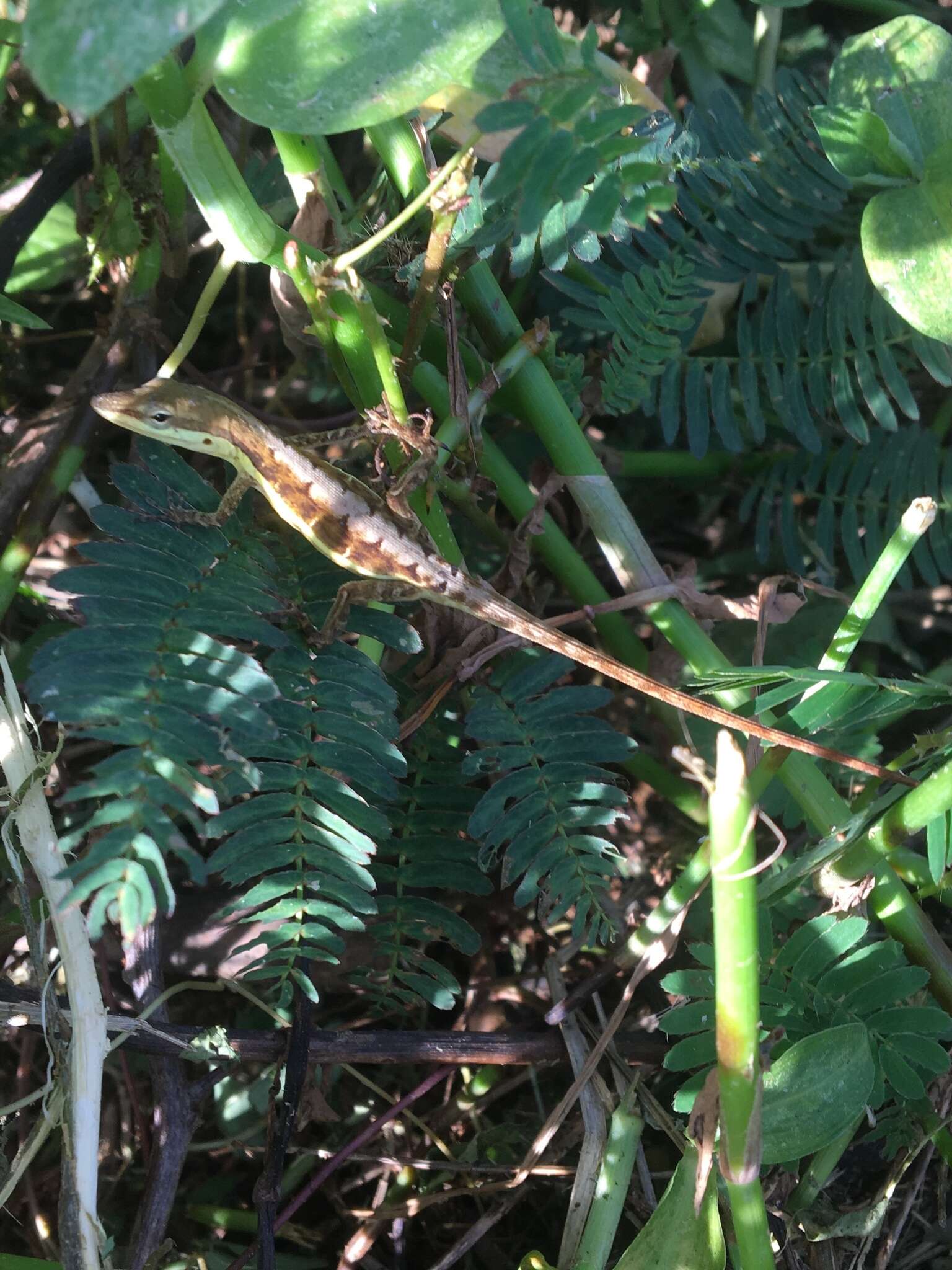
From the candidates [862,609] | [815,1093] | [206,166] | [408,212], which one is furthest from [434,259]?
[815,1093]

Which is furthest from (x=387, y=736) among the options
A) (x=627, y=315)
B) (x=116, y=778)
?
(x=627, y=315)

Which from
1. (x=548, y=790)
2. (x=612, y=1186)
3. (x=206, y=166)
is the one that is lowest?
(x=612, y=1186)

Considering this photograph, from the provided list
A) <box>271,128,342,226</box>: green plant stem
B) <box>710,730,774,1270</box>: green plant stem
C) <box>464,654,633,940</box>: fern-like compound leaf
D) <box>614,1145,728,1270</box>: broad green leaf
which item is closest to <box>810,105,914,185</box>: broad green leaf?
<box>271,128,342,226</box>: green plant stem

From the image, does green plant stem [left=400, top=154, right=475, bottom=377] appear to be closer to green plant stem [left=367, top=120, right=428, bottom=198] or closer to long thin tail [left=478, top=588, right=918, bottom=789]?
green plant stem [left=367, top=120, right=428, bottom=198]

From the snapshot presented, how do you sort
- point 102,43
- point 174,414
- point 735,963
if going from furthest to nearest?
1. point 174,414
2. point 735,963
3. point 102,43

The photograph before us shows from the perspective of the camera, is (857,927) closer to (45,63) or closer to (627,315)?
(627,315)

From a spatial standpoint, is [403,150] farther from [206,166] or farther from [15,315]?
[15,315]

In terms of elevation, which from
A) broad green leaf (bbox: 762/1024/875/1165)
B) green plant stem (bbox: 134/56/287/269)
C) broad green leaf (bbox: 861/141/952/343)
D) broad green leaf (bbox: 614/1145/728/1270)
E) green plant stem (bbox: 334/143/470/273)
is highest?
green plant stem (bbox: 134/56/287/269)

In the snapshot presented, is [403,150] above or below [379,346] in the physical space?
above
